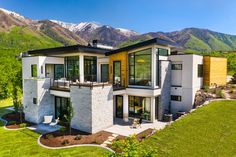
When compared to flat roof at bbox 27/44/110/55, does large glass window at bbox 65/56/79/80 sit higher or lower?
lower

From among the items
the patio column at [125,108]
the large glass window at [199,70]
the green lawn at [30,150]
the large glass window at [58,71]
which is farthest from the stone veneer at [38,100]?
the large glass window at [199,70]

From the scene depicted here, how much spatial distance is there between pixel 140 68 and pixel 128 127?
537 cm

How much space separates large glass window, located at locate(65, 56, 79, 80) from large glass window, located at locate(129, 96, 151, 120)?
6254 mm

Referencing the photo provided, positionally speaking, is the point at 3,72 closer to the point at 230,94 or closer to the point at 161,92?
the point at 161,92

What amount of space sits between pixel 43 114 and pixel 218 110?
49.8 ft

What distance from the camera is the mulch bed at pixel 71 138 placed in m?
11.4

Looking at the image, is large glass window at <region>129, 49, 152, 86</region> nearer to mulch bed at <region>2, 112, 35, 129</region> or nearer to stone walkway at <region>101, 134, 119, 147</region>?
stone walkway at <region>101, 134, 119, 147</region>

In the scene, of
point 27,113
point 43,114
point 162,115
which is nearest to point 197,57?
point 162,115

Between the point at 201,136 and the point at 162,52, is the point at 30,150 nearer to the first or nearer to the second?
the point at 201,136

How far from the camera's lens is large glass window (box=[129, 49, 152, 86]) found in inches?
605

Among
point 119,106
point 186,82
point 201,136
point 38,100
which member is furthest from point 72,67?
point 201,136

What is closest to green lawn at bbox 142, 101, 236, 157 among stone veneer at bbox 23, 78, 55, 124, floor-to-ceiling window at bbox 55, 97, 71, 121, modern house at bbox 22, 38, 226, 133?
modern house at bbox 22, 38, 226, 133

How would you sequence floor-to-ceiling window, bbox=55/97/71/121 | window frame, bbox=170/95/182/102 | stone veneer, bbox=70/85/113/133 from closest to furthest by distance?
stone veneer, bbox=70/85/113/133 < floor-to-ceiling window, bbox=55/97/71/121 < window frame, bbox=170/95/182/102

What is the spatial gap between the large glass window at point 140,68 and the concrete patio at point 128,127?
3565 millimetres
